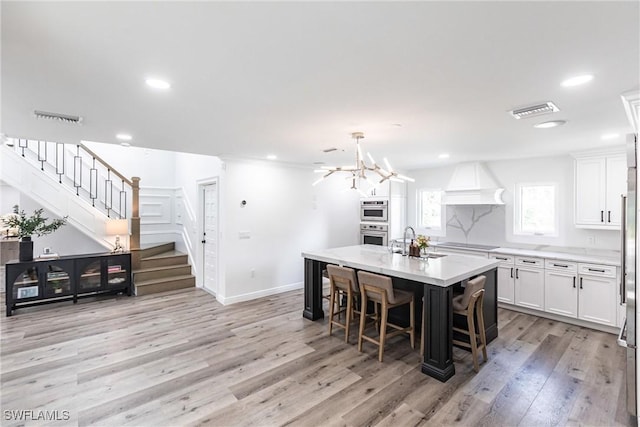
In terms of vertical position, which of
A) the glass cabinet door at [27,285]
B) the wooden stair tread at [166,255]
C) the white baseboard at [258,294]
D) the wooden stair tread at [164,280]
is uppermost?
the wooden stair tread at [166,255]

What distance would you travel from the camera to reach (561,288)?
4.19 metres

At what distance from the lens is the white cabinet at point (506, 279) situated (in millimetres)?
4641

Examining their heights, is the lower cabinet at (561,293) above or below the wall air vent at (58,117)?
below

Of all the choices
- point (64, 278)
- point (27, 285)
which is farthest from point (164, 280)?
point (27, 285)

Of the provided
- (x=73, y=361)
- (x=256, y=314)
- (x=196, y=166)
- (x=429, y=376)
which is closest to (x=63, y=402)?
(x=73, y=361)

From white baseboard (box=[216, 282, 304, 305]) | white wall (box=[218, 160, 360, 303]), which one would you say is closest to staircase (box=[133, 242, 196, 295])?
white baseboard (box=[216, 282, 304, 305])

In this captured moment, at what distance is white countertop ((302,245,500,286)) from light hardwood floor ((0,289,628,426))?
2.97ft

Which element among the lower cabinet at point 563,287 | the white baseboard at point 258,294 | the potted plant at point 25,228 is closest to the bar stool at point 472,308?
the lower cabinet at point 563,287

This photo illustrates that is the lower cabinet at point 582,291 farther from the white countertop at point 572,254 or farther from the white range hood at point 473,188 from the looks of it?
the white range hood at point 473,188

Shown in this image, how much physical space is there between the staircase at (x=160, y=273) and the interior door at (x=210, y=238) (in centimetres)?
48

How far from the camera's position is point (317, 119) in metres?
2.86

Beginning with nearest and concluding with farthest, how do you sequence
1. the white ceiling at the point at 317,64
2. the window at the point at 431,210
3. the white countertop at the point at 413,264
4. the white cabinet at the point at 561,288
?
1. the white ceiling at the point at 317,64
2. the white countertop at the point at 413,264
3. the white cabinet at the point at 561,288
4. the window at the point at 431,210

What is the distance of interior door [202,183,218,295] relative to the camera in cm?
538

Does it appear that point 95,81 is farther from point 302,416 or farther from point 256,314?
point 256,314
